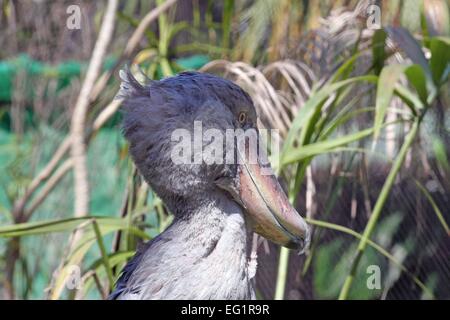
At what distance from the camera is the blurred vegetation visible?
242 centimetres

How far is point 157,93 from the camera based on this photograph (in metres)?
1.66

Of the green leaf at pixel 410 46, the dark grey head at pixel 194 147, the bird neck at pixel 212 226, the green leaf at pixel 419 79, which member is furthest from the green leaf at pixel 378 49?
the bird neck at pixel 212 226

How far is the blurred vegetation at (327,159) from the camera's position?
7.93ft

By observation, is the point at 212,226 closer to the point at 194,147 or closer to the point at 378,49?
the point at 194,147

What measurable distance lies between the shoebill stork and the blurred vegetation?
52 cm

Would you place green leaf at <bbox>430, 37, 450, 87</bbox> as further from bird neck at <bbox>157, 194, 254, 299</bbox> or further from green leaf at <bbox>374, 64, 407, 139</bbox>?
bird neck at <bbox>157, 194, 254, 299</bbox>

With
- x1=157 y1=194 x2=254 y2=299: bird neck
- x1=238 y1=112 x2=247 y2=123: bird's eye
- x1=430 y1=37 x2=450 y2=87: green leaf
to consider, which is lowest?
x1=157 y1=194 x2=254 y2=299: bird neck

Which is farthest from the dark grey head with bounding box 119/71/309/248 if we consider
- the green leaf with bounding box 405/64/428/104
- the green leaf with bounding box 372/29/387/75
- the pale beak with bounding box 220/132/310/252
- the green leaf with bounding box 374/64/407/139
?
the green leaf with bounding box 372/29/387/75

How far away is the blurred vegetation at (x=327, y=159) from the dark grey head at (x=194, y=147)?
1.67 feet

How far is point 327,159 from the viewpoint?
2982 mm

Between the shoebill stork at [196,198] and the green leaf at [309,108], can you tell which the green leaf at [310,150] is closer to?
the green leaf at [309,108]

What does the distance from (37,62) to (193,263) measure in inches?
115

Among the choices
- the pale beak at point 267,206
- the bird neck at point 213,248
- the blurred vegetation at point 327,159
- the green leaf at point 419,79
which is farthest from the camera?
the blurred vegetation at point 327,159

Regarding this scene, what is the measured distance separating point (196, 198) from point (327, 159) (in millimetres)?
1377
